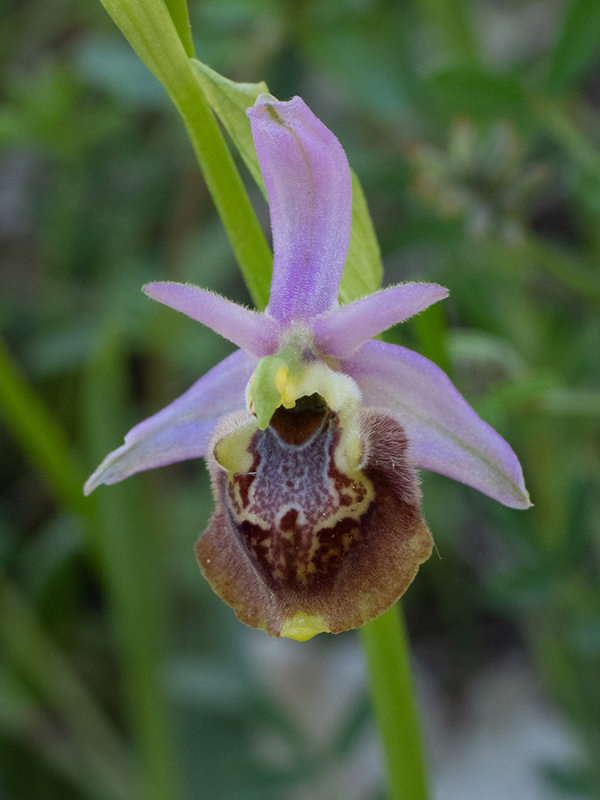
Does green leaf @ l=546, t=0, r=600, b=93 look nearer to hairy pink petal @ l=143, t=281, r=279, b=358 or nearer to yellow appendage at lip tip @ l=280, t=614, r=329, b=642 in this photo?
hairy pink petal @ l=143, t=281, r=279, b=358

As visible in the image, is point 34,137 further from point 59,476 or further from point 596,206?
point 596,206

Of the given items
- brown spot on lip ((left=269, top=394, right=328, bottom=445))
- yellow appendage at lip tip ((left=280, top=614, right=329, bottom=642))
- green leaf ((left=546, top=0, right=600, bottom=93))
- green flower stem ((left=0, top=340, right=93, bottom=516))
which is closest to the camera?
yellow appendage at lip tip ((left=280, top=614, right=329, bottom=642))

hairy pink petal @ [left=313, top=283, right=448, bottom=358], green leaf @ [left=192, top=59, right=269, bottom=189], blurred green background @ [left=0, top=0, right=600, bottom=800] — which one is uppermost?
green leaf @ [left=192, top=59, right=269, bottom=189]

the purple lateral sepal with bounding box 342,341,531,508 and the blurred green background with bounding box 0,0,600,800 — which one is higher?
the purple lateral sepal with bounding box 342,341,531,508

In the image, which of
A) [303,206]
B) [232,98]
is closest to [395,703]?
[303,206]

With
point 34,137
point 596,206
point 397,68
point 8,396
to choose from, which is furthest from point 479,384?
point 34,137

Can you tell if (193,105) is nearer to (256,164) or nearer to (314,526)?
(256,164)

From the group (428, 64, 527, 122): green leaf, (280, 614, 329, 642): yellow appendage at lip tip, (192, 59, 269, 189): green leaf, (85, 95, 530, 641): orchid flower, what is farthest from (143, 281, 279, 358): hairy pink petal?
(428, 64, 527, 122): green leaf
